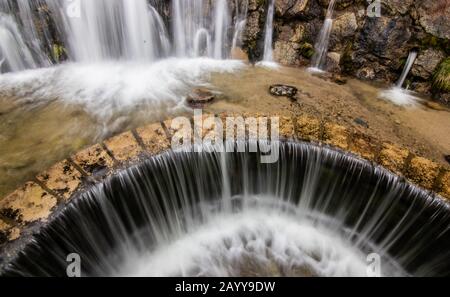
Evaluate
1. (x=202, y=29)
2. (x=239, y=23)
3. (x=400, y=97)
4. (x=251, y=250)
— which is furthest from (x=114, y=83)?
(x=400, y=97)

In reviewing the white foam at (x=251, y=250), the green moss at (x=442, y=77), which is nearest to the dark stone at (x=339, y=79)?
the green moss at (x=442, y=77)

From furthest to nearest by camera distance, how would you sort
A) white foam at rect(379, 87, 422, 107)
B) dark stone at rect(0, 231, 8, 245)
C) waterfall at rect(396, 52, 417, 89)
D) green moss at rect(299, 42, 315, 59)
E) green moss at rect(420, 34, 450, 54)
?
green moss at rect(299, 42, 315, 59)
waterfall at rect(396, 52, 417, 89)
green moss at rect(420, 34, 450, 54)
white foam at rect(379, 87, 422, 107)
dark stone at rect(0, 231, 8, 245)

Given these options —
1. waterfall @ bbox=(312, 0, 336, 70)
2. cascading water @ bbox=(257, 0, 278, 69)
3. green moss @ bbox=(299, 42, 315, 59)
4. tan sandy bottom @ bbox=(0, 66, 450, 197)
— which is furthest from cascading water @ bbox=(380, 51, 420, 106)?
cascading water @ bbox=(257, 0, 278, 69)

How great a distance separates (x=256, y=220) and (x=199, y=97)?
236 centimetres

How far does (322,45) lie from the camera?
739 centimetres

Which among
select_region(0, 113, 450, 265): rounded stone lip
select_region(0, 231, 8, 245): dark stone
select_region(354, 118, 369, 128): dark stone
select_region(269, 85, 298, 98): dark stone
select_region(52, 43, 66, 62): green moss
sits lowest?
select_region(0, 231, 8, 245): dark stone

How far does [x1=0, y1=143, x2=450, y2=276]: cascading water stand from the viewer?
13.1 feet

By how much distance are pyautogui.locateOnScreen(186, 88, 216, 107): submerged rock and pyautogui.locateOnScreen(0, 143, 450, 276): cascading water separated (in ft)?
4.46

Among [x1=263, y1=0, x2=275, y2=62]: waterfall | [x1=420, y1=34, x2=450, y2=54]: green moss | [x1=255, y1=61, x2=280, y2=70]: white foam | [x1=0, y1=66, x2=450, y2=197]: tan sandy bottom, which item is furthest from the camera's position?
[x1=263, y1=0, x2=275, y2=62]: waterfall

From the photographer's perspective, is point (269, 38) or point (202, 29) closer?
point (269, 38)

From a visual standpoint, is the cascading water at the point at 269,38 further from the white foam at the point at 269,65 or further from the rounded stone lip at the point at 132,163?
the rounded stone lip at the point at 132,163

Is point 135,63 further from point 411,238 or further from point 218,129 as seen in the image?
point 411,238

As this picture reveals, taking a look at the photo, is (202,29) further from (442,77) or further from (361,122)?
(442,77)

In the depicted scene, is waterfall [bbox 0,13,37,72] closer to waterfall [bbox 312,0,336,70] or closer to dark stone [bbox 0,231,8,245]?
dark stone [bbox 0,231,8,245]
